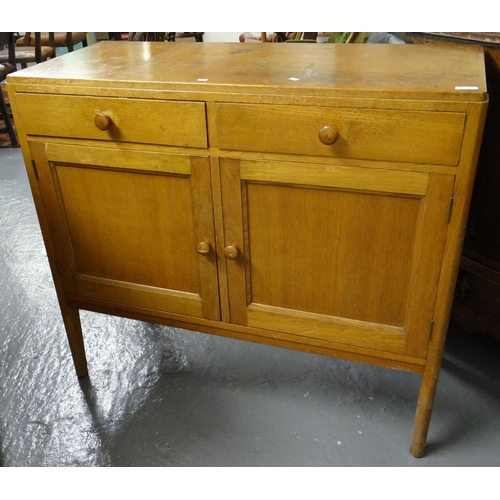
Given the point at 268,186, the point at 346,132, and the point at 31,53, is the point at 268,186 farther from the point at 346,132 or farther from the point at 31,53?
the point at 31,53

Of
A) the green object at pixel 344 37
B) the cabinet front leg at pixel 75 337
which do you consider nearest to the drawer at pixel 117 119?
the cabinet front leg at pixel 75 337

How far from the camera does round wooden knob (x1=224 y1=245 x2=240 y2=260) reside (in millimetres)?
1267

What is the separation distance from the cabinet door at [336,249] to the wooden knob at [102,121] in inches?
10.4

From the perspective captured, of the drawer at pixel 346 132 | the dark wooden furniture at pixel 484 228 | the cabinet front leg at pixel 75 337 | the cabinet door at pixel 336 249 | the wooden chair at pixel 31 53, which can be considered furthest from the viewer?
the wooden chair at pixel 31 53

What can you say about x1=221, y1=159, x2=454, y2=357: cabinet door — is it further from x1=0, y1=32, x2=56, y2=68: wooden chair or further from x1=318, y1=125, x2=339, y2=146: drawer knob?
x1=0, y1=32, x2=56, y2=68: wooden chair

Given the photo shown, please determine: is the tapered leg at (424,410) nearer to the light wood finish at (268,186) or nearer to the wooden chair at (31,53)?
the light wood finish at (268,186)

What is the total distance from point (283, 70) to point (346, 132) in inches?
9.7

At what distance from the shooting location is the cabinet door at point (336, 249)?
1.11 metres

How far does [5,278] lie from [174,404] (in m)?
1.04

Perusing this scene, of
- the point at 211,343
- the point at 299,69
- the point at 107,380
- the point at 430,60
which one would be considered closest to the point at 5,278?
the point at 107,380

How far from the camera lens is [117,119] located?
3.90 feet

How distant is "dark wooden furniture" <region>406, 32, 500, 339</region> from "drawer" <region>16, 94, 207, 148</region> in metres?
0.75

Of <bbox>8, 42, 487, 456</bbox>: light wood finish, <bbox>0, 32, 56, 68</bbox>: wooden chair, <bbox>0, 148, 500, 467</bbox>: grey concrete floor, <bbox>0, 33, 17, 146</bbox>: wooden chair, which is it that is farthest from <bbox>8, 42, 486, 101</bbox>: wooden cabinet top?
<bbox>0, 32, 56, 68</bbox>: wooden chair
